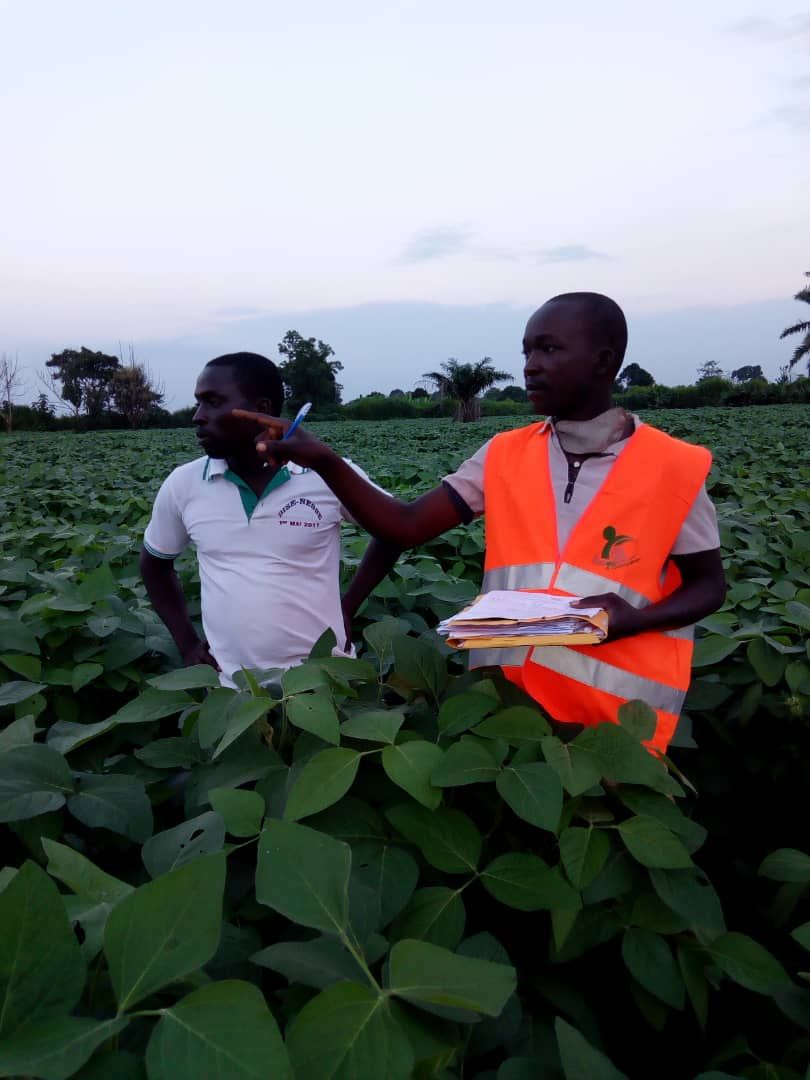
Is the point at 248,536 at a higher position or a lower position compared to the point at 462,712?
higher

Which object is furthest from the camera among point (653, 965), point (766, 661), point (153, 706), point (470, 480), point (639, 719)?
point (766, 661)

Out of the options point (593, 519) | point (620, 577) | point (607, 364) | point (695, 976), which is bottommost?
point (695, 976)

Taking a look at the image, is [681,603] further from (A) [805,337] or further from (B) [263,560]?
(A) [805,337]

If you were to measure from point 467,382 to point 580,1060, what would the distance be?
4596 cm

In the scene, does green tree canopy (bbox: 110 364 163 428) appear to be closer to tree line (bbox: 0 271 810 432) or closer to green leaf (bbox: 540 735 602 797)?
tree line (bbox: 0 271 810 432)

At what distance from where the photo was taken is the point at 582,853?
3.38 feet

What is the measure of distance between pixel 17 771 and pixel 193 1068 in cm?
62

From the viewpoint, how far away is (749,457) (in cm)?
696

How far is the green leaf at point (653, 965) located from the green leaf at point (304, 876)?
19.9 inches

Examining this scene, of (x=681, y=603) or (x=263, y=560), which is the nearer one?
(x=681, y=603)

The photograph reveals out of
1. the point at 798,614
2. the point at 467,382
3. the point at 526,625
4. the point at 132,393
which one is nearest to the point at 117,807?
the point at 526,625

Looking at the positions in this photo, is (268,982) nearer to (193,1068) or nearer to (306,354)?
(193,1068)

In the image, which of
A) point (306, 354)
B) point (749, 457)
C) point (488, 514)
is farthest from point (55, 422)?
point (488, 514)

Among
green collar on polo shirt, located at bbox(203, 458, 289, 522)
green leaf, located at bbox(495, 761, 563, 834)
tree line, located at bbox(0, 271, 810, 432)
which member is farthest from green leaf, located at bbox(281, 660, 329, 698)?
tree line, located at bbox(0, 271, 810, 432)
